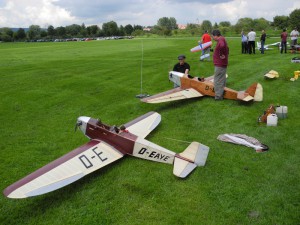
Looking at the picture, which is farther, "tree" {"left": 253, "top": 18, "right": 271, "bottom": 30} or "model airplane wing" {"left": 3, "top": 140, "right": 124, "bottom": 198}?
"tree" {"left": 253, "top": 18, "right": 271, "bottom": 30}

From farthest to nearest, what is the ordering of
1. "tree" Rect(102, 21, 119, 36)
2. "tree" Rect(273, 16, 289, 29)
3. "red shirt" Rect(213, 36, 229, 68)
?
"tree" Rect(102, 21, 119, 36) → "tree" Rect(273, 16, 289, 29) → "red shirt" Rect(213, 36, 229, 68)

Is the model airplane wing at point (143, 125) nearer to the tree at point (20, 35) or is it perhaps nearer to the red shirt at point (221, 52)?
the red shirt at point (221, 52)

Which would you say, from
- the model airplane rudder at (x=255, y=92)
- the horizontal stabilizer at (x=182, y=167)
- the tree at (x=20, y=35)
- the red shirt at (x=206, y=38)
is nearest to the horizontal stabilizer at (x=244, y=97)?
the model airplane rudder at (x=255, y=92)

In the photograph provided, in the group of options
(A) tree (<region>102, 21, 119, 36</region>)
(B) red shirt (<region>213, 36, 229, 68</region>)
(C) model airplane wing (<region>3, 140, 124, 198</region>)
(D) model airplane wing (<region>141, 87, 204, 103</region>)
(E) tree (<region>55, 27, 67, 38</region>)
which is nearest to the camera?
(C) model airplane wing (<region>3, 140, 124, 198</region>)

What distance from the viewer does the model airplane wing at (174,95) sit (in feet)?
35.7

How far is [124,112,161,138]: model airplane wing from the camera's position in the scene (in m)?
8.47

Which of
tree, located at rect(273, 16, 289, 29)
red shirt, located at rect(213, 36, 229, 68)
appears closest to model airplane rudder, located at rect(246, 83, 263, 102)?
red shirt, located at rect(213, 36, 229, 68)

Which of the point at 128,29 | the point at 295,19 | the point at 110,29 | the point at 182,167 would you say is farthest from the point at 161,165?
the point at 128,29

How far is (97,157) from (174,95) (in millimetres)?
5222

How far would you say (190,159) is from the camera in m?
6.70

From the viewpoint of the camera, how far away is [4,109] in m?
12.3

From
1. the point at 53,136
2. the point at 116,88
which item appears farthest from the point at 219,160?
the point at 116,88

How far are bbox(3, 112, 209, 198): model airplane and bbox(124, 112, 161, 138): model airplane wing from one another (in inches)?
44.5

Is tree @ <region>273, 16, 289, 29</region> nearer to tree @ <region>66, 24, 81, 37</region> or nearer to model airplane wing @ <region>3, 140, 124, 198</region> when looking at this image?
model airplane wing @ <region>3, 140, 124, 198</region>
